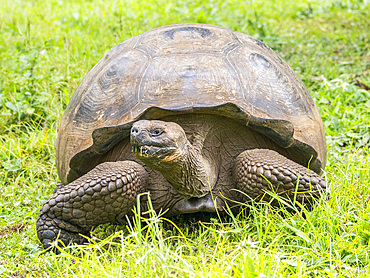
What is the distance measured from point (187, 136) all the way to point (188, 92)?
0.94 ft

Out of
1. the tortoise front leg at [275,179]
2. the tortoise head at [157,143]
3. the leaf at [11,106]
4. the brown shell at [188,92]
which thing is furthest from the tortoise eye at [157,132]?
the leaf at [11,106]

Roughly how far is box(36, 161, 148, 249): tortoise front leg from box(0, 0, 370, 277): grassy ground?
161 millimetres

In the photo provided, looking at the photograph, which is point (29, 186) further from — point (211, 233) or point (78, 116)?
point (211, 233)

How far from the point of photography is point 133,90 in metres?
2.91

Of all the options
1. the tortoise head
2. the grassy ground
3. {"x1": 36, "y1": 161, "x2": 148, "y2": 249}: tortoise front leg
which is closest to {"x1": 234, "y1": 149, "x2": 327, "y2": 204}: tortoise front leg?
the grassy ground

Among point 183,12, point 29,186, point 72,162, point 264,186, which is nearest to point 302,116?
point 264,186

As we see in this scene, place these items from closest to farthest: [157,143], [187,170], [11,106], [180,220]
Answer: [157,143] → [187,170] → [180,220] → [11,106]

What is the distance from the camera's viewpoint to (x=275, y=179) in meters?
2.76

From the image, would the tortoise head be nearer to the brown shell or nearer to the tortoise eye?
the tortoise eye

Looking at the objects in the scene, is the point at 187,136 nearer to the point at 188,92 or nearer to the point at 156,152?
the point at 188,92

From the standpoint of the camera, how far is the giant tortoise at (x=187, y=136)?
276cm

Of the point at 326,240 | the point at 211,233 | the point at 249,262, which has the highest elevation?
the point at 249,262

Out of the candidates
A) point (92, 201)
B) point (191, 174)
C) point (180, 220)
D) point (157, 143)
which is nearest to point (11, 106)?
point (92, 201)

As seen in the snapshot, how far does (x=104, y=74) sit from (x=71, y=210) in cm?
95
